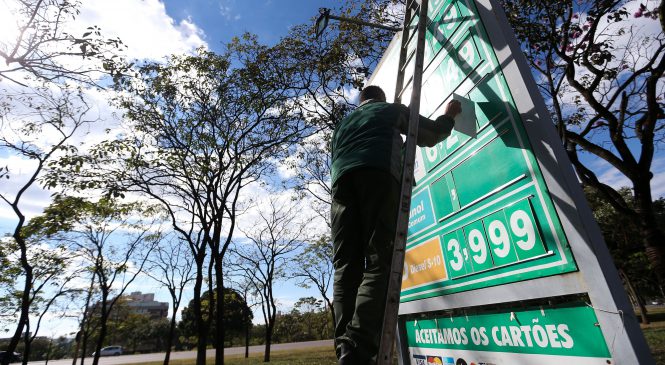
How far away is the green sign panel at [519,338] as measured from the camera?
1371 millimetres

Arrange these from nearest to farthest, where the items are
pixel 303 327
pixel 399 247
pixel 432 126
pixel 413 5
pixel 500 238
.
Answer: pixel 399 247 → pixel 500 238 → pixel 432 126 → pixel 413 5 → pixel 303 327

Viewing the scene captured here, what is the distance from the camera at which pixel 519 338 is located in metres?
1.69

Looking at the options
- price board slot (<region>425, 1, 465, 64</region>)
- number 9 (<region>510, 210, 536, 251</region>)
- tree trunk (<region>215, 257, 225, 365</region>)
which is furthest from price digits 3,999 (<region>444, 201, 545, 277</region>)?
tree trunk (<region>215, 257, 225, 365</region>)

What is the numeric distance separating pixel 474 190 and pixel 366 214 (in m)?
0.72

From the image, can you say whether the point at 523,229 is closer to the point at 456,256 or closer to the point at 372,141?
the point at 456,256

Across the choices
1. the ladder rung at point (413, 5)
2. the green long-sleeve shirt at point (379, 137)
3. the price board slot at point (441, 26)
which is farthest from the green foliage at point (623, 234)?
the green long-sleeve shirt at point (379, 137)

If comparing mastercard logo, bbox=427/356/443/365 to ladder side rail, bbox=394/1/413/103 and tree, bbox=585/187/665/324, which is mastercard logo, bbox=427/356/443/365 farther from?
tree, bbox=585/187/665/324

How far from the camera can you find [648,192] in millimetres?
6012

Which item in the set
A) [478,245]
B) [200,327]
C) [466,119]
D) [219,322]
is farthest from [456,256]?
[200,327]

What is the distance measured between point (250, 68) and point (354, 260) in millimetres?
11115

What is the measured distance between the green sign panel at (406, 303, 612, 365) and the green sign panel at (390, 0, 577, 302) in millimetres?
185

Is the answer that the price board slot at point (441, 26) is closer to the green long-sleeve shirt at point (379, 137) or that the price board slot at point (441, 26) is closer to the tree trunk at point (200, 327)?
the green long-sleeve shirt at point (379, 137)

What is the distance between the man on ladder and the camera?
5.07 ft

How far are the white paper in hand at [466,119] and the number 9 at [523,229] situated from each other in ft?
1.99
